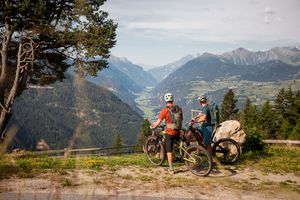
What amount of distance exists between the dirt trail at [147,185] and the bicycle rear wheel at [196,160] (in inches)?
10.1

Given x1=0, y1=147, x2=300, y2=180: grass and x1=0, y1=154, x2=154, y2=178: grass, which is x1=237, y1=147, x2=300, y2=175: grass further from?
x1=0, y1=154, x2=154, y2=178: grass

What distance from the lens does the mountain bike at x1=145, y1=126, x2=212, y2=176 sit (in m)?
10.3

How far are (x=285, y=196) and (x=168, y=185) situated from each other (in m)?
3.02

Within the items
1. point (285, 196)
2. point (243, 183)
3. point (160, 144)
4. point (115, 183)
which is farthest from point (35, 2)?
point (285, 196)

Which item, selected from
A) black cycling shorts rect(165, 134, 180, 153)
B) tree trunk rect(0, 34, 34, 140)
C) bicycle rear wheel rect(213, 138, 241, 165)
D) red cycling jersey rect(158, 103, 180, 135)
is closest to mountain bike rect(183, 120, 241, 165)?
bicycle rear wheel rect(213, 138, 241, 165)

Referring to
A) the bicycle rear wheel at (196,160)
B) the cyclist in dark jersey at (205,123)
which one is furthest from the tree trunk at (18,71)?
the bicycle rear wheel at (196,160)

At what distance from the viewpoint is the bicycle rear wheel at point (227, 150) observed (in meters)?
12.3

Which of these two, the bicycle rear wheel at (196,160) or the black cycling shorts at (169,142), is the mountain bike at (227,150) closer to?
the bicycle rear wheel at (196,160)

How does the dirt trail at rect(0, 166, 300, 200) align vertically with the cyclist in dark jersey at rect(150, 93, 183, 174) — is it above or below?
below

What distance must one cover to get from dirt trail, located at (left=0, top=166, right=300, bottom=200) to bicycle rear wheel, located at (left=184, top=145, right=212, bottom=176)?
10.1 inches

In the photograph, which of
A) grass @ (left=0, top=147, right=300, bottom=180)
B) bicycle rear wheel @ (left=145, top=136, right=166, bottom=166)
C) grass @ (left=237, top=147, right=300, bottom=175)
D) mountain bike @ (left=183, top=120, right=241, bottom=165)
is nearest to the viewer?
grass @ (left=0, top=147, right=300, bottom=180)

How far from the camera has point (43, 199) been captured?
7.09m

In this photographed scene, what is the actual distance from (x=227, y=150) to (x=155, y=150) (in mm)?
2707

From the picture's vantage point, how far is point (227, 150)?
12328mm
